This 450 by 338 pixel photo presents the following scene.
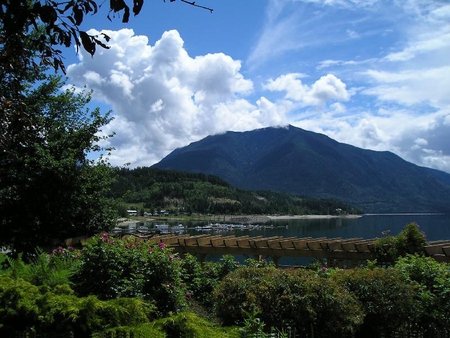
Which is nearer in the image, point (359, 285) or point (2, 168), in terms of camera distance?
point (359, 285)

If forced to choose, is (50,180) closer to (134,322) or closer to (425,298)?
(134,322)

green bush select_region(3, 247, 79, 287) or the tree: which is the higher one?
the tree

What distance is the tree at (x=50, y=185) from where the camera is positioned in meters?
10.6

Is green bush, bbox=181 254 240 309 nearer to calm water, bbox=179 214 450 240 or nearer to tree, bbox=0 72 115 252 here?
tree, bbox=0 72 115 252

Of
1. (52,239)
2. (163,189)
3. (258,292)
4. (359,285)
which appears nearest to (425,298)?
(359,285)

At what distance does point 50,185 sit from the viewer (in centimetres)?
1080

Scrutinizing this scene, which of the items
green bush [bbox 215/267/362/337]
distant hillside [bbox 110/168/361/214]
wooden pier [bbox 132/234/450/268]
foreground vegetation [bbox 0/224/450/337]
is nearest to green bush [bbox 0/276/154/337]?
foreground vegetation [bbox 0/224/450/337]

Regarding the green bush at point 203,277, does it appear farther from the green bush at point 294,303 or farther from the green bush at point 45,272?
the green bush at point 45,272

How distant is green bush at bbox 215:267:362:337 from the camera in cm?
555

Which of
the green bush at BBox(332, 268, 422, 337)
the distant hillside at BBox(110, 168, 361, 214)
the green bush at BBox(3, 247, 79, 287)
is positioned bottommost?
the green bush at BBox(332, 268, 422, 337)

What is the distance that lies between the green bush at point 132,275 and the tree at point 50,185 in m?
4.91

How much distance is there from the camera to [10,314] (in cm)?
430

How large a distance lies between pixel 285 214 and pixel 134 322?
605 feet

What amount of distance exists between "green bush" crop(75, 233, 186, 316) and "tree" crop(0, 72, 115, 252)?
491 centimetres
